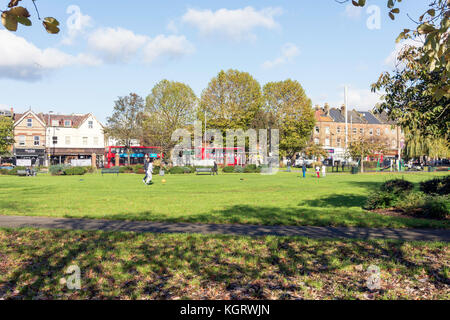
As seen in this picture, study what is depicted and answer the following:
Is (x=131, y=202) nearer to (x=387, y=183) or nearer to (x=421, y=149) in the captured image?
(x=387, y=183)

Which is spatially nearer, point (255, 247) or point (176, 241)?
point (255, 247)

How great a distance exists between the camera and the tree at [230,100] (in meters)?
54.8

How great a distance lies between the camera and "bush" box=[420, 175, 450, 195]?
42.6ft

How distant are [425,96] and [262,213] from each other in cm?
638

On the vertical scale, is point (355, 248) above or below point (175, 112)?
below

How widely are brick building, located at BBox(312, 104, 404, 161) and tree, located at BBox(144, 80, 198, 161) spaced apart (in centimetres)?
3493

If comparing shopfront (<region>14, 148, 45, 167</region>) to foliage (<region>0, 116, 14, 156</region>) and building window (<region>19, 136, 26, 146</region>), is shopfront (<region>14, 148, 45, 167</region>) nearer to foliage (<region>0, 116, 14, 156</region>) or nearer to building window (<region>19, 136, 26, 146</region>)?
building window (<region>19, 136, 26, 146</region>)

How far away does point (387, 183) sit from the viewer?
13750 mm

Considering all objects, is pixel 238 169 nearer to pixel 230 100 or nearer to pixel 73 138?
pixel 230 100

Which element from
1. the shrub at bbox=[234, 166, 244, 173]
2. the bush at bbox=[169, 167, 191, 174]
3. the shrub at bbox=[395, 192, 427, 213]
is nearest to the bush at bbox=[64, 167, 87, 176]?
the bush at bbox=[169, 167, 191, 174]

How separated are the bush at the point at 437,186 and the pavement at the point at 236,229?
15.3 feet

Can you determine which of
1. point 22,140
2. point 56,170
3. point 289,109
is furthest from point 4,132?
point 289,109

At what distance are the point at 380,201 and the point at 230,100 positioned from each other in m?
44.5
